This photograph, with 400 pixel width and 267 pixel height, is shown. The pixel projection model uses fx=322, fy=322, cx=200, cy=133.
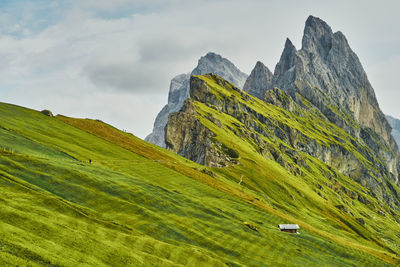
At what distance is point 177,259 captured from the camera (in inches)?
1848

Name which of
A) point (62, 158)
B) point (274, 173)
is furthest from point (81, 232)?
point (274, 173)

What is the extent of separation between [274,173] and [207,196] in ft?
317

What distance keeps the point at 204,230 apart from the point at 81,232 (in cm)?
3281

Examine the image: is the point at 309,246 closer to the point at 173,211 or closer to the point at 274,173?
the point at 173,211

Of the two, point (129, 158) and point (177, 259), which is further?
point (129, 158)

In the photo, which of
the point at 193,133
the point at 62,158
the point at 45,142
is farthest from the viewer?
the point at 193,133

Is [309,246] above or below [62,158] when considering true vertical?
below

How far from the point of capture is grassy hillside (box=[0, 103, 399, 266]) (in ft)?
119

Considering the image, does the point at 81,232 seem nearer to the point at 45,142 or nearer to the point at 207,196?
the point at 45,142

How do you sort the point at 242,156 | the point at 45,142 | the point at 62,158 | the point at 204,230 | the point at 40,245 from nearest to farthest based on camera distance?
the point at 40,245 → the point at 204,230 → the point at 62,158 → the point at 45,142 → the point at 242,156

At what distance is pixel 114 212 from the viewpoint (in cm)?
5756

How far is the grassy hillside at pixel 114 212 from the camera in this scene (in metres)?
36.4

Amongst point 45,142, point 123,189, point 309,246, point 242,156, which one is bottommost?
point 309,246

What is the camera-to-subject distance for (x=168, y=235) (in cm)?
5734
